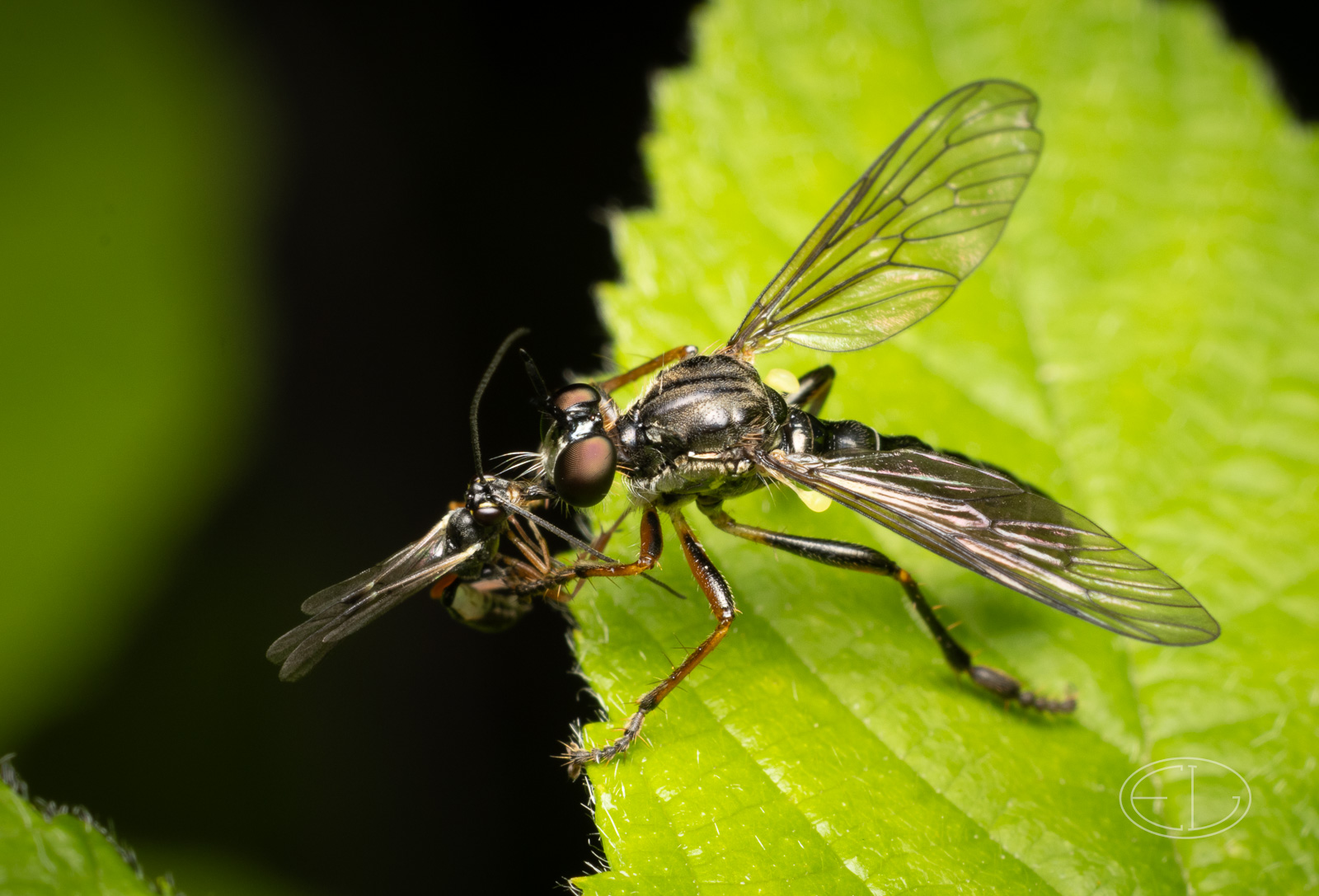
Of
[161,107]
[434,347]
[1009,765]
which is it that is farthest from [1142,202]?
[161,107]

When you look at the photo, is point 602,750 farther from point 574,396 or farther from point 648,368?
point 648,368

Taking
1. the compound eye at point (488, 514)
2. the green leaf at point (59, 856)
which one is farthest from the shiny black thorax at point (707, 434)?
the green leaf at point (59, 856)

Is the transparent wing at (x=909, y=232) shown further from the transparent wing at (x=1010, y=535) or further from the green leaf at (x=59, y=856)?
the green leaf at (x=59, y=856)

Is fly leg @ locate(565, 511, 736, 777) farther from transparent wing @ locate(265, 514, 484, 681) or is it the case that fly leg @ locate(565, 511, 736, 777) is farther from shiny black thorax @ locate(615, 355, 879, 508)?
transparent wing @ locate(265, 514, 484, 681)

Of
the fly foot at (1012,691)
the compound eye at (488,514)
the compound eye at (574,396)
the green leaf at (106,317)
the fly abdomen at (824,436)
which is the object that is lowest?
the fly foot at (1012,691)

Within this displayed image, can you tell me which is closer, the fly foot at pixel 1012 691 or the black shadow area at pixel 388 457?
the fly foot at pixel 1012 691

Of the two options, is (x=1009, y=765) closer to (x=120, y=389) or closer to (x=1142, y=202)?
(x=1142, y=202)
